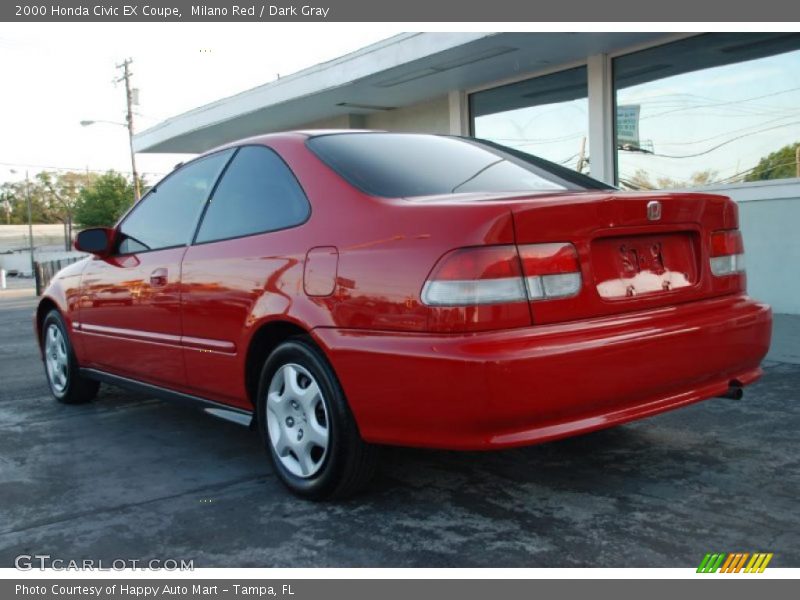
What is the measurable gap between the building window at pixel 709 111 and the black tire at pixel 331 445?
6381mm

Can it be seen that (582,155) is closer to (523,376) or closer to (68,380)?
(68,380)

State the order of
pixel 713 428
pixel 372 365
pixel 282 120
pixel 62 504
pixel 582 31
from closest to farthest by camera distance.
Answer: pixel 372 365 → pixel 62 504 → pixel 713 428 → pixel 582 31 → pixel 282 120

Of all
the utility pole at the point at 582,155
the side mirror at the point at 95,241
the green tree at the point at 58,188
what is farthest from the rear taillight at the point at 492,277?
the green tree at the point at 58,188

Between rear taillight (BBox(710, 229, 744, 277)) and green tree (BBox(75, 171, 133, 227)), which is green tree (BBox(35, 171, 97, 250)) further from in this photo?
rear taillight (BBox(710, 229, 744, 277))

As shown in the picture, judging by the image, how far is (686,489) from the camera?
3160mm

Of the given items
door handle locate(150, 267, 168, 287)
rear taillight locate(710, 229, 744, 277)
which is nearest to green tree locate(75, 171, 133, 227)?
door handle locate(150, 267, 168, 287)

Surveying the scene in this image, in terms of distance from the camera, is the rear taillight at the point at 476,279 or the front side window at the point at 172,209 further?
the front side window at the point at 172,209

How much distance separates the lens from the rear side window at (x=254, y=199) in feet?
11.0

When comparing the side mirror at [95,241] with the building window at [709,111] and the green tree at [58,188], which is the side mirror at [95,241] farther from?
the green tree at [58,188]

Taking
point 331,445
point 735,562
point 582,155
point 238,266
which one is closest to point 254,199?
point 238,266

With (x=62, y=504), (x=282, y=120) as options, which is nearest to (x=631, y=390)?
(x=62, y=504)

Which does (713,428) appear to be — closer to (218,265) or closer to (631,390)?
(631,390)

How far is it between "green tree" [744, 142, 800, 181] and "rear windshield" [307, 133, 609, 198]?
194 inches

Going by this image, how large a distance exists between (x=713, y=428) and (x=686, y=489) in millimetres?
1041
